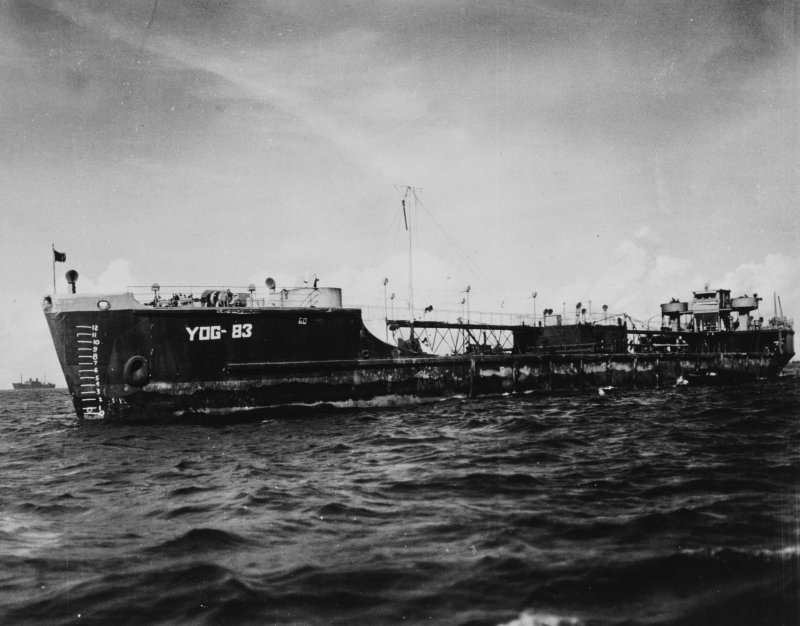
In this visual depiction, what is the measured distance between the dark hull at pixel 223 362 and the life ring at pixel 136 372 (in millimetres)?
32

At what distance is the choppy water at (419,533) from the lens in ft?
15.1

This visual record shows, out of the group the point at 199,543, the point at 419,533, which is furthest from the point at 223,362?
the point at 419,533

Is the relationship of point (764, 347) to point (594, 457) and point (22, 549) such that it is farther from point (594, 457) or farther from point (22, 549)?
point (22, 549)

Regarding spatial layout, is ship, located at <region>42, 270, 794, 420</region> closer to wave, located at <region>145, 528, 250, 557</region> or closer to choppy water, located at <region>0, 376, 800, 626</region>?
choppy water, located at <region>0, 376, 800, 626</region>

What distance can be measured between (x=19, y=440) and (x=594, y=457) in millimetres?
15970

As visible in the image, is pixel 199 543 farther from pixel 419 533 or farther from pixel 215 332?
pixel 215 332

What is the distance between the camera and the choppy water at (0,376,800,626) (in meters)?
4.60

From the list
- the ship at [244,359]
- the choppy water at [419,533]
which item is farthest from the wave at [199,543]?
the ship at [244,359]

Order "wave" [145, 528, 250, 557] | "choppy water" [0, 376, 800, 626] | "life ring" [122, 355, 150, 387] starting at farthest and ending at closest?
"life ring" [122, 355, 150, 387] < "wave" [145, 528, 250, 557] < "choppy water" [0, 376, 800, 626]

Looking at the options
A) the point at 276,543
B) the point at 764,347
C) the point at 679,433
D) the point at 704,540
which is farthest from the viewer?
the point at 764,347

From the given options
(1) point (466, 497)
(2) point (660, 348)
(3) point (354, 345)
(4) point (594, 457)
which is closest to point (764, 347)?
(2) point (660, 348)

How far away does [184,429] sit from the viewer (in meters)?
16.7

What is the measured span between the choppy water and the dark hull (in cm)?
605

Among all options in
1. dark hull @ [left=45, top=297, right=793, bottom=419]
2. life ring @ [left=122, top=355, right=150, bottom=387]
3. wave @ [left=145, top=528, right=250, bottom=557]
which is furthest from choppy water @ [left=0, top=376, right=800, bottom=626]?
dark hull @ [left=45, top=297, right=793, bottom=419]
